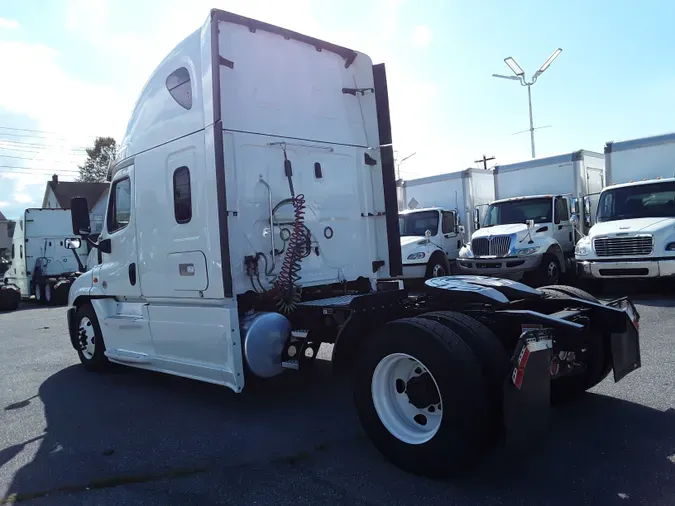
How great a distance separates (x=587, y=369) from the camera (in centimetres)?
456

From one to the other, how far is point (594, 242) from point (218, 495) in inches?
401

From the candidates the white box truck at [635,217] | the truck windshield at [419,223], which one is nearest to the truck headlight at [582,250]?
the white box truck at [635,217]

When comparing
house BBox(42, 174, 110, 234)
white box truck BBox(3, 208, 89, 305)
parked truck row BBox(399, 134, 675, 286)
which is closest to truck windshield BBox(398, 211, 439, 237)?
parked truck row BBox(399, 134, 675, 286)

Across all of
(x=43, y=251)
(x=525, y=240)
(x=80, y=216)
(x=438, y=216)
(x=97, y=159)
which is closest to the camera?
(x=80, y=216)

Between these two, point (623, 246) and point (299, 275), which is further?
point (623, 246)

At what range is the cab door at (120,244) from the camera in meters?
6.20

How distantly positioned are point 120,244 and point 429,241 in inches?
382

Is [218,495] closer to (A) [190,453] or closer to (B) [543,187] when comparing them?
(A) [190,453]

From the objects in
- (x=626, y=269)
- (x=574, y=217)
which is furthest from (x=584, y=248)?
(x=574, y=217)

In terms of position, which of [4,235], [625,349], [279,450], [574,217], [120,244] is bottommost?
[279,450]

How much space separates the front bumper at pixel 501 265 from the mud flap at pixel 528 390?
32.8ft

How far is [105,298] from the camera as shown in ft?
22.6

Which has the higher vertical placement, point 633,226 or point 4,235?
point 4,235

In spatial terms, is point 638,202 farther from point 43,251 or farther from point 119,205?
point 43,251
